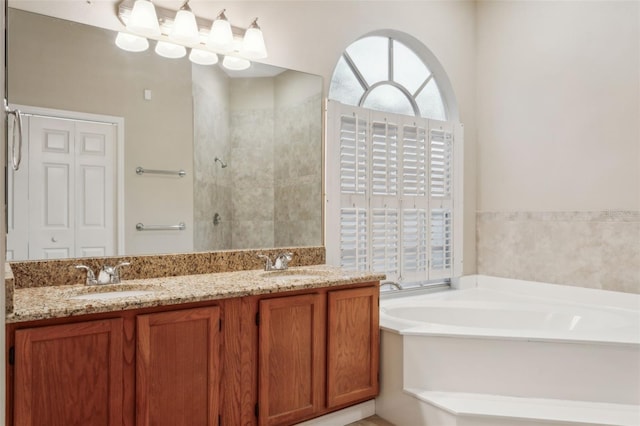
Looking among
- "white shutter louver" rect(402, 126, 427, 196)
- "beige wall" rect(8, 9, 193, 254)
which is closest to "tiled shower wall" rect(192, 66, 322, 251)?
"beige wall" rect(8, 9, 193, 254)

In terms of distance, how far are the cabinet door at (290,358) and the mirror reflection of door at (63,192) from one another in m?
0.88

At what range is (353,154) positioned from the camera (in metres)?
3.02

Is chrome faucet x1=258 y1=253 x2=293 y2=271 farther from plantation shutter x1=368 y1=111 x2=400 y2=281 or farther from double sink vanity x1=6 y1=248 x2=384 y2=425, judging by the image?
plantation shutter x1=368 y1=111 x2=400 y2=281

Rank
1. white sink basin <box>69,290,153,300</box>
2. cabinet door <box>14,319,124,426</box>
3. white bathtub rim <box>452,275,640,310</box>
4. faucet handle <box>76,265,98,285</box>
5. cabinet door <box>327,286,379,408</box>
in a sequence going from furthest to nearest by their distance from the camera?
white bathtub rim <box>452,275,640,310</box> < cabinet door <box>327,286,379,408</box> < faucet handle <box>76,265,98,285</box> < white sink basin <box>69,290,153,300</box> < cabinet door <box>14,319,124,426</box>

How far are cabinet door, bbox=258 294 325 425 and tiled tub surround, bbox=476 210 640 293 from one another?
1.98 m

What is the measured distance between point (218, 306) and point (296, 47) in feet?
5.80

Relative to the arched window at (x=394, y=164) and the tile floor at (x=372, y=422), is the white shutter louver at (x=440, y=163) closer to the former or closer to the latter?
the arched window at (x=394, y=164)

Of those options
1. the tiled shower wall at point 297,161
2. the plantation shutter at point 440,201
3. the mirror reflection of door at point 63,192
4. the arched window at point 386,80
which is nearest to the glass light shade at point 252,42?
the tiled shower wall at point 297,161

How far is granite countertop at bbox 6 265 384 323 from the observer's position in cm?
157

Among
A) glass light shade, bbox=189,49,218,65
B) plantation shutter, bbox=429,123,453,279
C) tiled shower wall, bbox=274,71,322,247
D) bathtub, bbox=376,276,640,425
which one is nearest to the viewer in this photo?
bathtub, bbox=376,276,640,425

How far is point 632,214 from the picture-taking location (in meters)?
2.82

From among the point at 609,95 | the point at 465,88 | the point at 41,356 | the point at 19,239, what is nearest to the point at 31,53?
the point at 19,239

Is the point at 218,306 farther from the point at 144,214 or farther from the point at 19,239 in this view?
the point at 19,239

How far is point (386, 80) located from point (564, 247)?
1822 mm
